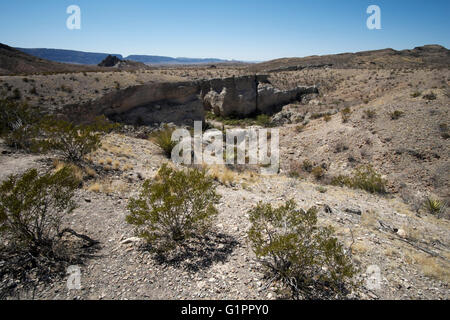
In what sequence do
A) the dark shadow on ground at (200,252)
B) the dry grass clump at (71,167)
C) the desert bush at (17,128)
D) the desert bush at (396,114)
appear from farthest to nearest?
the desert bush at (396,114), the desert bush at (17,128), the dry grass clump at (71,167), the dark shadow on ground at (200,252)

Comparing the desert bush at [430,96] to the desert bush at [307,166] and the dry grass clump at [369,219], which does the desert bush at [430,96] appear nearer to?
the desert bush at [307,166]

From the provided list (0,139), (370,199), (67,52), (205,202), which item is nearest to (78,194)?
(205,202)

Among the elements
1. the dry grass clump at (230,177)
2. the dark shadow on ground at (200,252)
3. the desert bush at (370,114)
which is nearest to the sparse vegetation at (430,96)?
the desert bush at (370,114)

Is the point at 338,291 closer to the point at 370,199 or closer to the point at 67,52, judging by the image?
the point at 370,199

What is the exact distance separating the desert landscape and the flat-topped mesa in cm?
11

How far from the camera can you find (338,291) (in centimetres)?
303

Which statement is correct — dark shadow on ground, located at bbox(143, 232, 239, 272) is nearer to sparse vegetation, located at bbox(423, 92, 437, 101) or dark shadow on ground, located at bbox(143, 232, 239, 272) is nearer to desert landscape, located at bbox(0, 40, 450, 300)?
desert landscape, located at bbox(0, 40, 450, 300)

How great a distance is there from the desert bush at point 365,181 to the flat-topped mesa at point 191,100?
13.3 metres

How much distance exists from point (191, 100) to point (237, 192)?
1552 centimetres

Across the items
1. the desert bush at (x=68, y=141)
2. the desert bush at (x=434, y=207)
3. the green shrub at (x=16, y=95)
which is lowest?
the desert bush at (x=434, y=207)

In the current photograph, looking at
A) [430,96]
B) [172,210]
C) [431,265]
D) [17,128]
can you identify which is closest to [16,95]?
[17,128]

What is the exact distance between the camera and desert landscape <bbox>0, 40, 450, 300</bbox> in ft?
10.4

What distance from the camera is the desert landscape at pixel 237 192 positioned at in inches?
124
